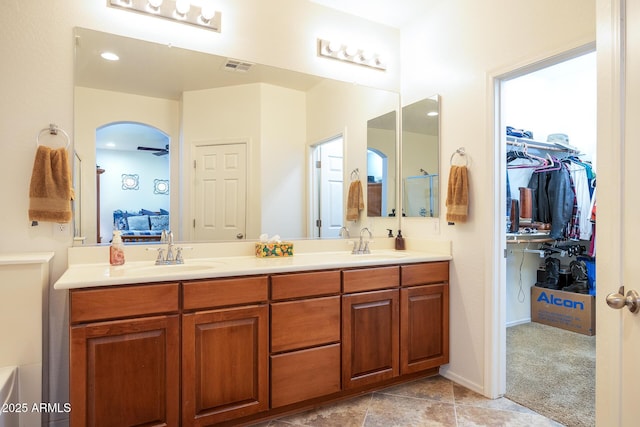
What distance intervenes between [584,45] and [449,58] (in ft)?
2.98

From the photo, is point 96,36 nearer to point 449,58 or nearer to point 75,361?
point 75,361

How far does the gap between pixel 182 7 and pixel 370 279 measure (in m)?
2.01

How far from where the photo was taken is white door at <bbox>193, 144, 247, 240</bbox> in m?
2.32

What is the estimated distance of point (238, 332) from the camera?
71.2 inches

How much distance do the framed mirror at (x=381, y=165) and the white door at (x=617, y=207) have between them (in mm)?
1867

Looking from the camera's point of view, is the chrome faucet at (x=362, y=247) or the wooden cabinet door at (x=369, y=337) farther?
the chrome faucet at (x=362, y=247)

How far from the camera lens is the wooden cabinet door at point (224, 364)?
170cm

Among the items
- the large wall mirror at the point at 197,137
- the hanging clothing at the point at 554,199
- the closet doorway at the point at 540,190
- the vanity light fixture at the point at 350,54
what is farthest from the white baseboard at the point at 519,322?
the vanity light fixture at the point at 350,54

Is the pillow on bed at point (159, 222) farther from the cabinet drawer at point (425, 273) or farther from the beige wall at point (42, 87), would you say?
the cabinet drawer at point (425, 273)

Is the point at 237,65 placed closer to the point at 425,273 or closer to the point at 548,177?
the point at 425,273

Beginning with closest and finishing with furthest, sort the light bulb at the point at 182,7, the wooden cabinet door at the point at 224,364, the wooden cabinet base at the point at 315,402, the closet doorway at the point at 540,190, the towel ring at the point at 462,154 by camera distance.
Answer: the wooden cabinet door at the point at 224,364, the wooden cabinet base at the point at 315,402, the light bulb at the point at 182,7, the towel ring at the point at 462,154, the closet doorway at the point at 540,190

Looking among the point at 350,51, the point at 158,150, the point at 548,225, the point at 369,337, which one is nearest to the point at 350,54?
the point at 350,51

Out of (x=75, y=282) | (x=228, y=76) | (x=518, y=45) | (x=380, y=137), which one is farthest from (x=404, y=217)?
(x=75, y=282)

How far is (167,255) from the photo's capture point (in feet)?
7.04
